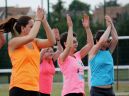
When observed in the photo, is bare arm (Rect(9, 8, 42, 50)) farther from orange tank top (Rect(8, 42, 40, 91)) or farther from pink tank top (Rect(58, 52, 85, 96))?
pink tank top (Rect(58, 52, 85, 96))

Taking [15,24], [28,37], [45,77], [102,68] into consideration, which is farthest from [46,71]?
[28,37]

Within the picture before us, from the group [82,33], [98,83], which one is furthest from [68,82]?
[82,33]

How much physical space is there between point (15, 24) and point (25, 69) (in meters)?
0.62

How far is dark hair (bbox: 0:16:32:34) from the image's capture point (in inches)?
271

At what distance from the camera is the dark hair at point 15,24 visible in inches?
271

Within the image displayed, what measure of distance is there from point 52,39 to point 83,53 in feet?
6.29

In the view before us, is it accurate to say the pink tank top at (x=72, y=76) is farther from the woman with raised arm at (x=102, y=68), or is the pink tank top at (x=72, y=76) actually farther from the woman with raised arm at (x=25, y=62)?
the woman with raised arm at (x=25, y=62)

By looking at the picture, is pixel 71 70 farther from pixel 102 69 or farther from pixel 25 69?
pixel 25 69

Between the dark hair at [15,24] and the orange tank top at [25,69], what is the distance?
29 centimetres

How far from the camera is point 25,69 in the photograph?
6.73 metres

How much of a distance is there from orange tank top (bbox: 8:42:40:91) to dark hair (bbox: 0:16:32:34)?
0.29 meters

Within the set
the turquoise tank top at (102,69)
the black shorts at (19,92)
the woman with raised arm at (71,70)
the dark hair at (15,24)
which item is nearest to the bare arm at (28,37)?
the dark hair at (15,24)

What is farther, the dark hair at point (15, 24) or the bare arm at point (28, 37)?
the dark hair at point (15, 24)

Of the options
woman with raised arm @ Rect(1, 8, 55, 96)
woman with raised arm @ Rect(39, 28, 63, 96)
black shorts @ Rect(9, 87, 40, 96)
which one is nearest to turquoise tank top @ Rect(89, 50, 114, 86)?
woman with raised arm @ Rect(39, 28, 63, 96)
